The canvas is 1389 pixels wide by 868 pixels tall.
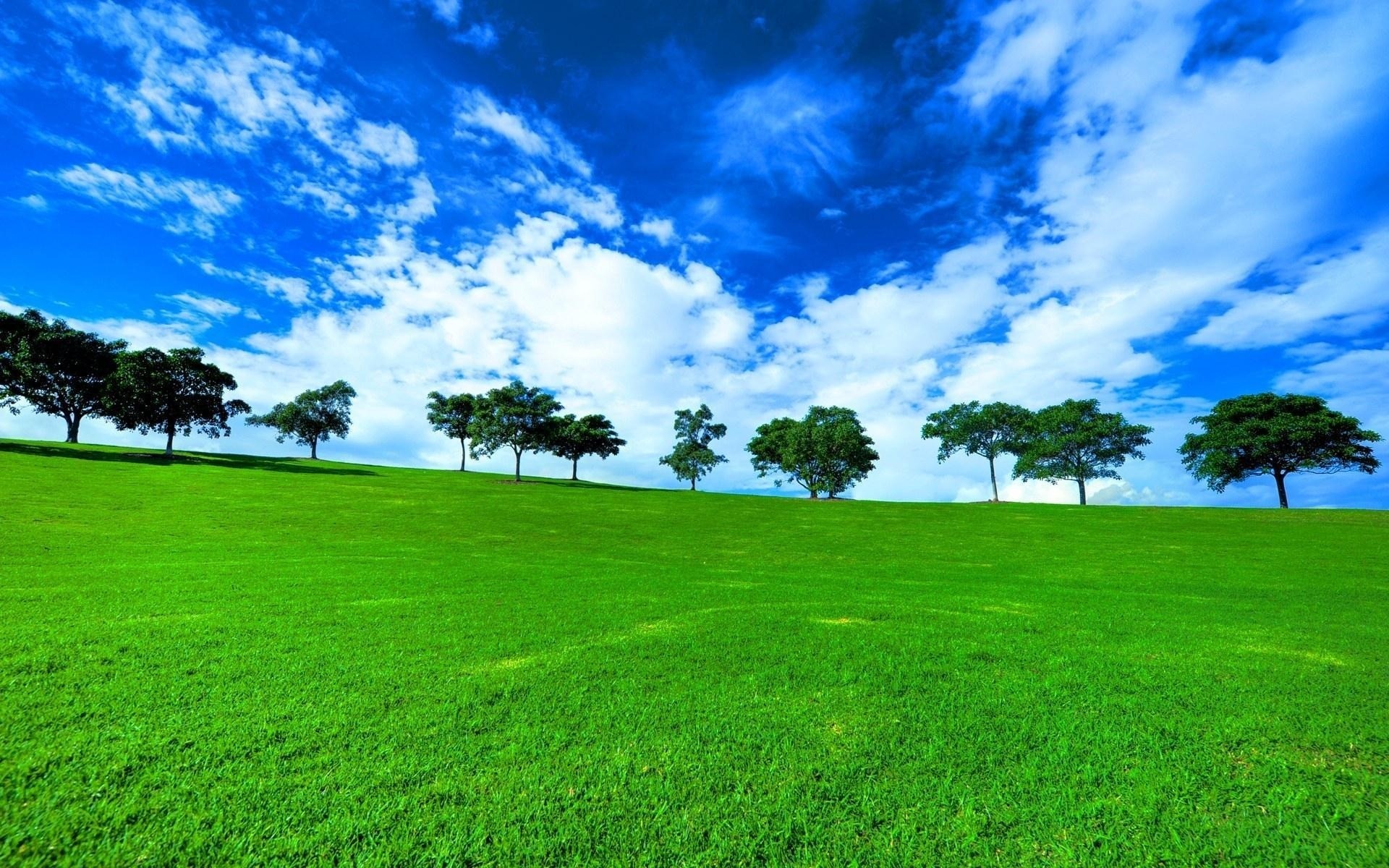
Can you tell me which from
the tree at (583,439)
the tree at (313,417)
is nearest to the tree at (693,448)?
the tree at (583,439)

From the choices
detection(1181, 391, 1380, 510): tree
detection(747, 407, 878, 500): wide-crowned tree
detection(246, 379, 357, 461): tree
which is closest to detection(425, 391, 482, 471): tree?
detection(246, 379, 357, 461): tree

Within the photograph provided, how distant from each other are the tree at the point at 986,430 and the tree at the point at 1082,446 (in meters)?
3.95

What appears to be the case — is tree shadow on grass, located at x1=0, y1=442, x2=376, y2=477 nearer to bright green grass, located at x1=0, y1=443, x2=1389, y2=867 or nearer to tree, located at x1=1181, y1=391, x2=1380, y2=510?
bright green grass, located at x1=0, y1=443, x2=1389, y2=867

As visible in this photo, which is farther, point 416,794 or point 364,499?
point 364,499

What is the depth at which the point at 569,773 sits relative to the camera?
4070 millimetres

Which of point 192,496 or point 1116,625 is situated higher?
point 192,496

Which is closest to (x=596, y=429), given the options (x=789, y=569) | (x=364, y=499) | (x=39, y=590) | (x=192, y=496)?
(x=364, y=499)

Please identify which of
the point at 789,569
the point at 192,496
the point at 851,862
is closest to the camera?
the point at 851,862

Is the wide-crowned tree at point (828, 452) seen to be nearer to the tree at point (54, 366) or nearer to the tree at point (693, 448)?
the tree at point (693, 448)

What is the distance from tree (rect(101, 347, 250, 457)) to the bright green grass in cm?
5365

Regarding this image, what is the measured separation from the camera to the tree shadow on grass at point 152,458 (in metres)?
40.5

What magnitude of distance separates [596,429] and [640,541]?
55.1 metres

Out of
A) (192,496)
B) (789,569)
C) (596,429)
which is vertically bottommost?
(789,569)

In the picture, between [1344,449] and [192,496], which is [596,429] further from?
[1344,449]
